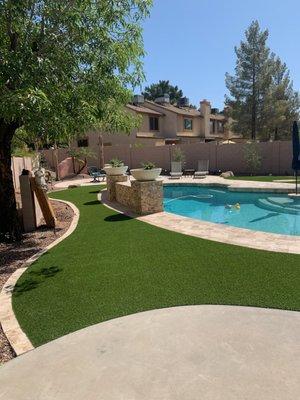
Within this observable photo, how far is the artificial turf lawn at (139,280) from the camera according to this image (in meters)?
4.77

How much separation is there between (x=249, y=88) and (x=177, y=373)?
3614 cm

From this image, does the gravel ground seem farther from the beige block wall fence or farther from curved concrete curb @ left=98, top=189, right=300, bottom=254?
the beige block wall fence

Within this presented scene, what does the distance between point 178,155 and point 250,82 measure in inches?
545

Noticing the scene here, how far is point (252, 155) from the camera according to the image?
24844 millimetres

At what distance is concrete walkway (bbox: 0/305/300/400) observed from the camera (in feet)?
10.1

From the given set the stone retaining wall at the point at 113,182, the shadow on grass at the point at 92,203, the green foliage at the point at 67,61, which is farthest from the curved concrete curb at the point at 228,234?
the stone retaining wall at the point at 113,182

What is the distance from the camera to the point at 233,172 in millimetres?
26938

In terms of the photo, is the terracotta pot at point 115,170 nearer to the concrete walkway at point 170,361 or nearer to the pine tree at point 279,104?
the concrete walkway at point 170,361

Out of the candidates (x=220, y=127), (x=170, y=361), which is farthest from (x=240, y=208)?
(x=220, y=127)

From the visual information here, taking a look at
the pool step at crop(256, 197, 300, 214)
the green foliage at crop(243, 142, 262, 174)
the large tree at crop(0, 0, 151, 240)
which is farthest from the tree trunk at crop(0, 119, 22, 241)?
the green foliage at crop(243, 142, 262, 174)

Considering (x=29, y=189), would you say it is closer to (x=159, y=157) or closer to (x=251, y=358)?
(x=251, y=358)

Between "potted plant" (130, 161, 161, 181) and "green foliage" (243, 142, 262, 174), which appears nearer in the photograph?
"potted plant" (130, 161, 161, 181)

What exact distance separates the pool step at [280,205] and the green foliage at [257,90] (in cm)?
2245

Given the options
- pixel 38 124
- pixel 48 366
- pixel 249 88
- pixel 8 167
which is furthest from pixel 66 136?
pixel 249 88
